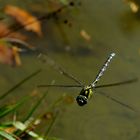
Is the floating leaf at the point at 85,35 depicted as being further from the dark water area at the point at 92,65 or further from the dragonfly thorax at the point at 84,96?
the dragonfly thorax at the point at 84,96

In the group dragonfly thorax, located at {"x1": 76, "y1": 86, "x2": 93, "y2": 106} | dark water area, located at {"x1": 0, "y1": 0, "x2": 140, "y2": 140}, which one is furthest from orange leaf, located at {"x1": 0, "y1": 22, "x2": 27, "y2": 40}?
A: dragonfly thorax, located at {"x1": 76, "y1": 86, "x2": 93, "y2": 106}

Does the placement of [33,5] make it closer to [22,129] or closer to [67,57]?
[67,57]

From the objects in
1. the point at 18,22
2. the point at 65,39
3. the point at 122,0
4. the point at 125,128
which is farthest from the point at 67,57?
the point at 122,0

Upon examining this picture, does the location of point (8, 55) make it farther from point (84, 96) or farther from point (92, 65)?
point (84, 96)

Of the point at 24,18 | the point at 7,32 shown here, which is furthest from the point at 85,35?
the point at 7,32

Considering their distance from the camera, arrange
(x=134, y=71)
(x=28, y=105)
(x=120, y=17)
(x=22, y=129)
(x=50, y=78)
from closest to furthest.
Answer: (x=22, y=129), (x=28, y=105), (x=50, y=78), (x=134, y=71), (x=120, y=17)
